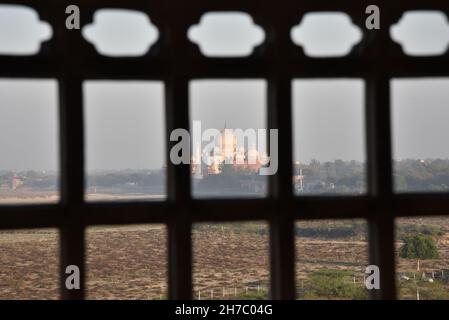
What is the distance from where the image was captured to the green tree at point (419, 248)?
2.22 meters

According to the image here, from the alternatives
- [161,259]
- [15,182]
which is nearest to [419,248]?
[161,259]

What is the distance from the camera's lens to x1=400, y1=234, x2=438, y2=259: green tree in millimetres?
2223

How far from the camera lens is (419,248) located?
2.25m

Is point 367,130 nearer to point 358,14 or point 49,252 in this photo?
point 358,14

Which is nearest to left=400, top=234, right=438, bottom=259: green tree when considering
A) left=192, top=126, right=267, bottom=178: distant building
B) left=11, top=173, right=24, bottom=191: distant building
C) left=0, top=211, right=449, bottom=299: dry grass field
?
left=0, top=211, right=449, bottom=299: dry grass field

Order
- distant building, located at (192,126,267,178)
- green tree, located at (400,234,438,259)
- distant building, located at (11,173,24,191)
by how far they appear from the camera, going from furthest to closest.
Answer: green tree, located at (400,234,438,259) < distant building, located at (192,126,267,178) < distant building, located at (11,173,24,191)

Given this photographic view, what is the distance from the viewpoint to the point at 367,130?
2145mm

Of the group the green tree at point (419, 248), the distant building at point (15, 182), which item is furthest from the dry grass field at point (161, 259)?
the distant building at point (15, 182)

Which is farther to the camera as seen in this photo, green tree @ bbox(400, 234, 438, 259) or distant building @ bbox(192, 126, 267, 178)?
green tree @ bbox(400, 234, 438, 259)

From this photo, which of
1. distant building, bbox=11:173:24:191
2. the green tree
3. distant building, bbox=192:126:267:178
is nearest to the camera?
distant building, bbox=11:173:24:191

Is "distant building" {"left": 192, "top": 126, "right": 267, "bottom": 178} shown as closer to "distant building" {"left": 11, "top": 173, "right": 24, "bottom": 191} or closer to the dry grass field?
the dry grass field

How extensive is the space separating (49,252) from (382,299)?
118 cm

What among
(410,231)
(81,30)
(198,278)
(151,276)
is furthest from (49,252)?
(410,231)

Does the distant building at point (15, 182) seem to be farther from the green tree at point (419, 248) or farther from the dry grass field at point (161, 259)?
the green tree at point (419, 248)
